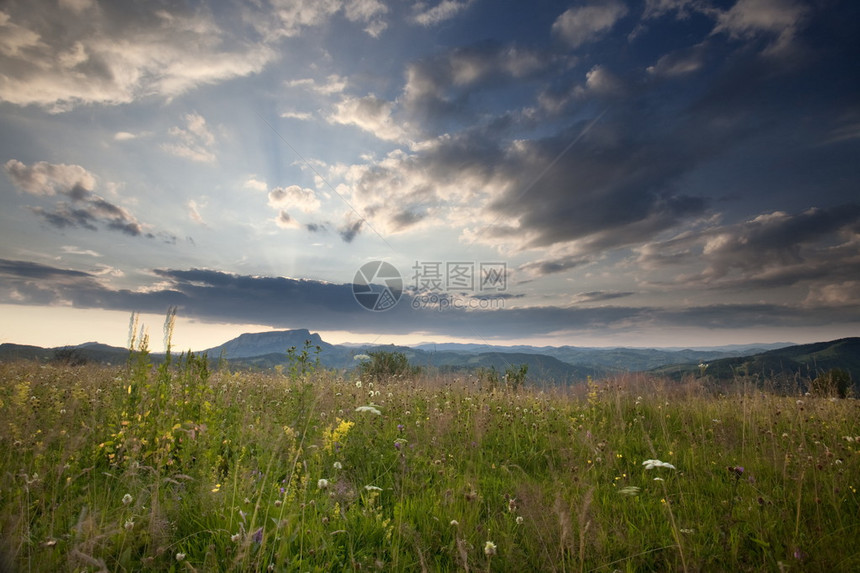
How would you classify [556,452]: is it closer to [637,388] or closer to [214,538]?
[214,538]

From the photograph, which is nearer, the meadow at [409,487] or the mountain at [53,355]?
the meadow at [409,487]

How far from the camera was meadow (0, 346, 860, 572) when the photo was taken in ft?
9.15

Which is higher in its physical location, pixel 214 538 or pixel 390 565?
pixel 214 538

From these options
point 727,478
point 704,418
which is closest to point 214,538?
point 727,478

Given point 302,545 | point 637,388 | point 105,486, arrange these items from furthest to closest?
1. point 637,388
2. point 105,486
3. point 302,545

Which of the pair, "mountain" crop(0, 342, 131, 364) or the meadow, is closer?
the meadow

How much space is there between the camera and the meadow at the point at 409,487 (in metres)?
2.79

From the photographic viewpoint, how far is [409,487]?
14.0 feet

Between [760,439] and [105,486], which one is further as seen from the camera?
[760,439]

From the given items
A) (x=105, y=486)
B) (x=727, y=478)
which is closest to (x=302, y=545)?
(x=105, y=486)

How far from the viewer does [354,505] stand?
3.52 meters

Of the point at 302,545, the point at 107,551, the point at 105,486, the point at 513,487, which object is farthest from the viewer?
the point at 513,487

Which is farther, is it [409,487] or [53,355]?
[53,355]

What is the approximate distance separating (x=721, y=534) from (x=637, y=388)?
7.29 m
